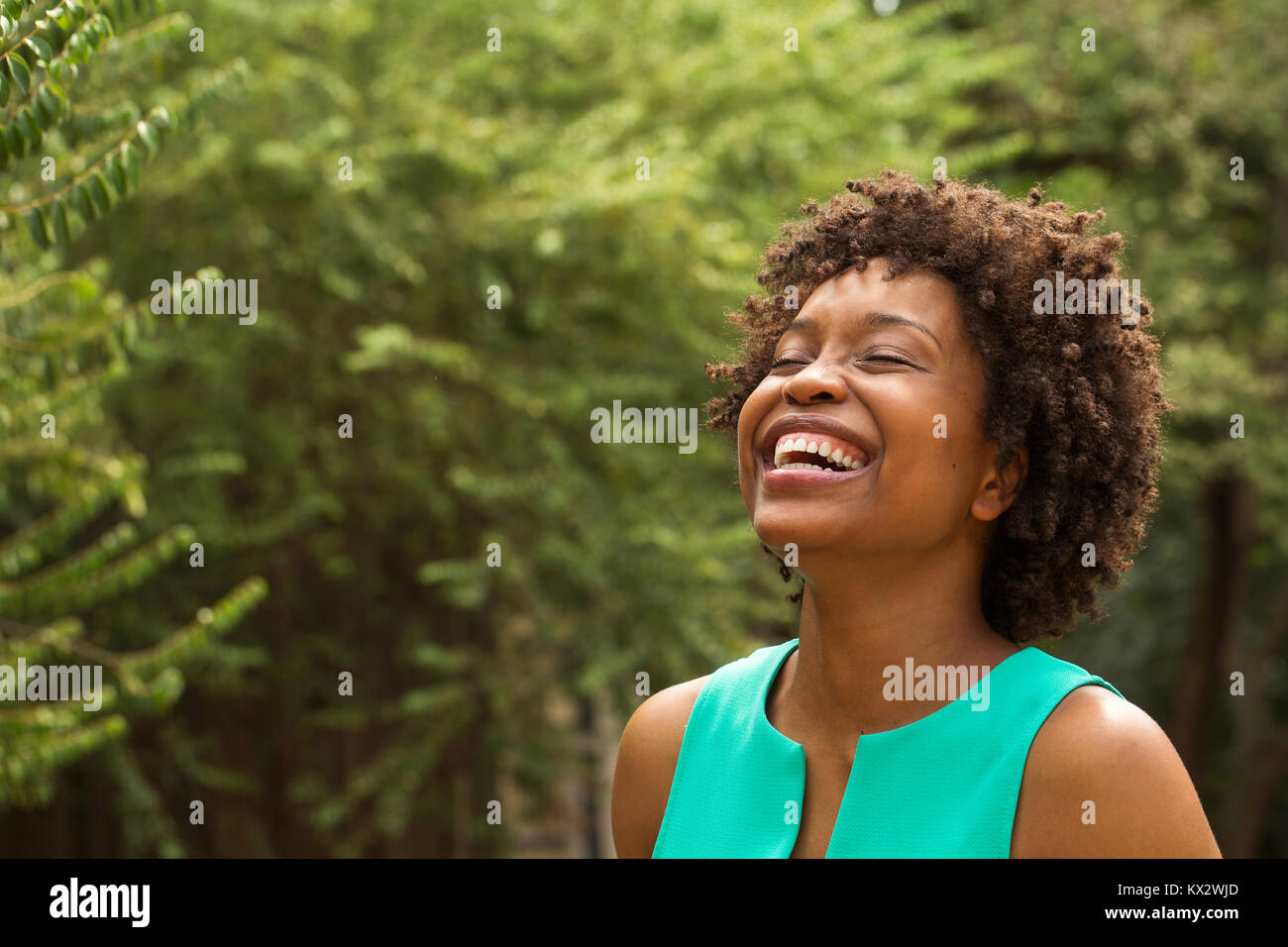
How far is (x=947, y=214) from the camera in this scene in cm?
244

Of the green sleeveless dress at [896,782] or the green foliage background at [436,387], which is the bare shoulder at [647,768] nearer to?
the green sleeveless dress at [896,782]

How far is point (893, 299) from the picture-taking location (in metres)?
2.30

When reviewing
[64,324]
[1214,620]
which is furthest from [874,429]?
[1214,620]

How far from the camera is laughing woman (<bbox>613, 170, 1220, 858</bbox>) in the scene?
2.04 metres

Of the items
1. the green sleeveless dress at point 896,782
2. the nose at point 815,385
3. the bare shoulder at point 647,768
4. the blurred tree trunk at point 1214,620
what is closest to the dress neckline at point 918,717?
the green sleeveless dress at point 896,782

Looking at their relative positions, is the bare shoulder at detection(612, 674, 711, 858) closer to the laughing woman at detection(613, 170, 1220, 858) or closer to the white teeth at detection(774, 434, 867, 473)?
the laughing woman at detection(613, 170, 1220, 858)

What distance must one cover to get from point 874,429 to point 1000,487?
29cm

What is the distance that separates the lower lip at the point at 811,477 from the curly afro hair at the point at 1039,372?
10.8 inches

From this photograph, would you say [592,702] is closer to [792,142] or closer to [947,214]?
[792,142]

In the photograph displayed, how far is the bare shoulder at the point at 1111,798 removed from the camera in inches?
77.3

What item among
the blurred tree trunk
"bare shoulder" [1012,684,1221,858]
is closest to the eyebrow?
"bare shoulder" [1012,684,1221,858]

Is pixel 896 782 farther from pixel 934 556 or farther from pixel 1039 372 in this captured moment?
pixel 1039 372

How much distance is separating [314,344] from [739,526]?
96.7 inches
